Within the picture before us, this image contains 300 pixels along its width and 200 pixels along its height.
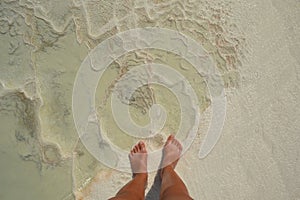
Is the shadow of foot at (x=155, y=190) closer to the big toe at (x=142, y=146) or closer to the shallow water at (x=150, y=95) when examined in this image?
the shallow water at (x=150, y=95)

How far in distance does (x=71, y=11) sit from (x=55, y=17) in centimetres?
10

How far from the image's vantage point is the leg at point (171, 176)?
1949mm

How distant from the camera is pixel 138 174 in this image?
2.19 m

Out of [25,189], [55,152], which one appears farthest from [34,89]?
[25,189]

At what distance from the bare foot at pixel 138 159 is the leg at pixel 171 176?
0.34 feet

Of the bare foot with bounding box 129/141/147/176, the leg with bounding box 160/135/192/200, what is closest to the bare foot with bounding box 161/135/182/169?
the leg with bounding box 160/135/192/200

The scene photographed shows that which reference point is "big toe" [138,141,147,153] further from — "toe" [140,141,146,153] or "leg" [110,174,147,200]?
"leg" [110,174,147,200]

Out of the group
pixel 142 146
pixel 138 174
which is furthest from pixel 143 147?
pixel 138 174

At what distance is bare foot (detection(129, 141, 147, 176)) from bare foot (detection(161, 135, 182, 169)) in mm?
104

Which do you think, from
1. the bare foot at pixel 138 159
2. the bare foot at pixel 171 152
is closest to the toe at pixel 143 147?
the bare foot at pixel 138 159

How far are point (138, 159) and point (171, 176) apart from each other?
21cm

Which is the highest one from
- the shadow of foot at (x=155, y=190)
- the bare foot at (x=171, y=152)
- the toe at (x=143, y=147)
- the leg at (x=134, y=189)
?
the toe at (x=143, y=147)

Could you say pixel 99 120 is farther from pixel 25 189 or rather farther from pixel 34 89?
pixel 25 189

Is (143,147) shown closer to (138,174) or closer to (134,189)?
(138,174)
